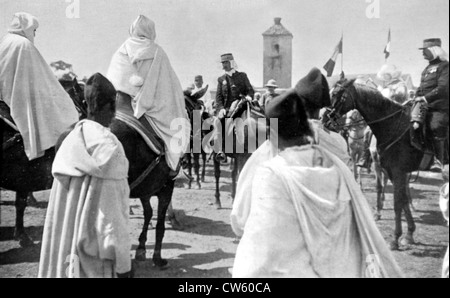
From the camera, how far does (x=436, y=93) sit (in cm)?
526

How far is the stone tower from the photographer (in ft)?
16.9

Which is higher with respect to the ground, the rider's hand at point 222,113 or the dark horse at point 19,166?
the rider's hand at point 222,113

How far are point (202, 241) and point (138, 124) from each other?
2.01m

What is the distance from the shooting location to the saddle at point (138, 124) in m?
5.02

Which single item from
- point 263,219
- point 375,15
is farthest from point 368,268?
point 375,15

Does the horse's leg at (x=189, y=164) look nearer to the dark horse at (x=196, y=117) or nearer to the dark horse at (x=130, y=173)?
the dark horse at (x=196, y=117)

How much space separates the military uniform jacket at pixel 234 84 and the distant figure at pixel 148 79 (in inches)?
91.7

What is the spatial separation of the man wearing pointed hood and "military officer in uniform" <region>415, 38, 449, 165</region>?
2.66m

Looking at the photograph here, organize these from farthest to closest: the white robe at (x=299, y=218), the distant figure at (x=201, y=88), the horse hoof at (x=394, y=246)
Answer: the distant figure at (x=201, y=88) < the horse hoof at (x=394, y=246) < the white robe at (x=299, y=218)

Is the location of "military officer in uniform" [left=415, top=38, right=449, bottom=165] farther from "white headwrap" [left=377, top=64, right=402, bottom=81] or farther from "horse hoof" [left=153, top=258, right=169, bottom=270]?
"horse hoof" [left=153, top=258, right=169, bottom=270]

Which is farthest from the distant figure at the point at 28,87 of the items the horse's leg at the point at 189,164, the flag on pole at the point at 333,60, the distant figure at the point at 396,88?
the distant figure at the point at 396,88

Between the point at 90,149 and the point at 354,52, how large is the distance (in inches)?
134

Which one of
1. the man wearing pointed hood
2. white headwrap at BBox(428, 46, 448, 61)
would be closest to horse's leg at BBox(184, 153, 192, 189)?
white headwrap at BBox(428, 46, 448, 61)
